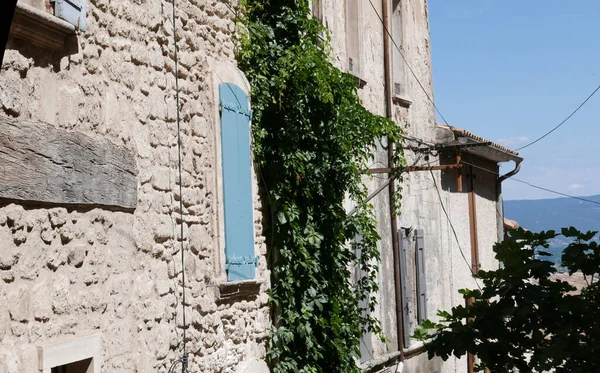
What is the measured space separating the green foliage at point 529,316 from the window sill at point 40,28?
2.90 metres

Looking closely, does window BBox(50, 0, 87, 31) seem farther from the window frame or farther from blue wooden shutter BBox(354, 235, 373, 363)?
blue wooden shutter BBox(354, 235, 373, 363)

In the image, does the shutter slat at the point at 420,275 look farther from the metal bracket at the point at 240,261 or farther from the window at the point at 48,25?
the window at the point at 48,25

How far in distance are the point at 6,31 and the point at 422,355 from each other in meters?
11.8

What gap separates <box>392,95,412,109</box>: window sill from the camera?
13127 millimetres

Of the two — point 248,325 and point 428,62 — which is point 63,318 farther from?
point 428,62

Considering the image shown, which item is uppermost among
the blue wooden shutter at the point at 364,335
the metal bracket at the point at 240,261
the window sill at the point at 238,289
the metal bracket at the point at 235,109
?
the metal bracket at the point at 235,109

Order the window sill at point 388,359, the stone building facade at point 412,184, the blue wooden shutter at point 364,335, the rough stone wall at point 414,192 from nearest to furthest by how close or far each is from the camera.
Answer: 1. the blue wooden shutter at point 364,335
2. the window sill at point 388,359
3. the stone building facade at point 412,184
4. the rough stone wall at point 414,192

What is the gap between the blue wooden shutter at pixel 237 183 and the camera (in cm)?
723

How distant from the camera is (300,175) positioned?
8.36m

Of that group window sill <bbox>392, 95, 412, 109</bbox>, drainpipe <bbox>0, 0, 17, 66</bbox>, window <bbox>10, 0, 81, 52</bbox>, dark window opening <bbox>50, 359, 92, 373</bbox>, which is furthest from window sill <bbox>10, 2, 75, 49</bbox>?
window sill <bbox>392, 95, 412, 109</bbox>

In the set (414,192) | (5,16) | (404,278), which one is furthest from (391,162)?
(5,16)

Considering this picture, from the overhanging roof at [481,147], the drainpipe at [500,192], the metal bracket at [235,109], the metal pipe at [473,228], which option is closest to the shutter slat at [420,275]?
the overhanging roof at [481,147]

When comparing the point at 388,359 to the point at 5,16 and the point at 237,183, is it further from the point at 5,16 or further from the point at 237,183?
the point at 5,16

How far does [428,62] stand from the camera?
604 inches
